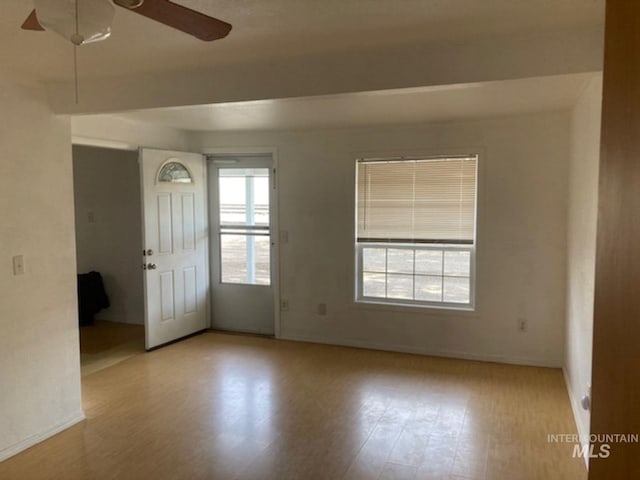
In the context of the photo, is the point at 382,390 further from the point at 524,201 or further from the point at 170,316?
the point at 170,316

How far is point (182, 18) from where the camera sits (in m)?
1.48

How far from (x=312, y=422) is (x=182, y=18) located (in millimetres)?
2662

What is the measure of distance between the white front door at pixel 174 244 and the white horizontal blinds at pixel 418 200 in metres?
1.84

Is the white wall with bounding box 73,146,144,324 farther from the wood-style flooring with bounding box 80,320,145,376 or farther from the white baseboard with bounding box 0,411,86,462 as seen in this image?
the white baseboard with bounding box 0,411,86,462

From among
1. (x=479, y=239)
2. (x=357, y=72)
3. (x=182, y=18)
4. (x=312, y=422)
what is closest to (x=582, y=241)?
(x=479, y=239)

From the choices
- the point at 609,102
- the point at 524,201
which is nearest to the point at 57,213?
the point at 609,102

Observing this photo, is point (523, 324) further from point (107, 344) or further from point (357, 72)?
point (107, 344)

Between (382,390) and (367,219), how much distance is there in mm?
1785

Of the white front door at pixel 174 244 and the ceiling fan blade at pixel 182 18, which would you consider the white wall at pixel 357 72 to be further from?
the white front door at pixel 174 244

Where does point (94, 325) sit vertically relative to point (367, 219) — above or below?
below

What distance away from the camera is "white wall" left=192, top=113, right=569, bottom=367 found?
13.9 ft

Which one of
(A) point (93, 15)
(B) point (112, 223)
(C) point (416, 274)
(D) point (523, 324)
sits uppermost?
(A) point (93, 15)

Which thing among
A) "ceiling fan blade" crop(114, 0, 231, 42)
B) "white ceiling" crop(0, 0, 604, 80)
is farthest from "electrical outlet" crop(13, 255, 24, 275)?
"ceiling fan blade" crop(114, 0, 231, 42)

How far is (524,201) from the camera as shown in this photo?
14.1ft
